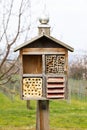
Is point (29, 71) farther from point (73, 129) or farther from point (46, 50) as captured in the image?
point (73, 129)

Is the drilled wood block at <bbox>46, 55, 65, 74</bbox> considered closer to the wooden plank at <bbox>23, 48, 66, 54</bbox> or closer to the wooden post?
the wooden plank at <bbox>23, 48, 66, 54</bbox>

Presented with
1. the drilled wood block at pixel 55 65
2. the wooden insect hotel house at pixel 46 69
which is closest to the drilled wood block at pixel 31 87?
the wooden insect hotel house at pixel 46 69

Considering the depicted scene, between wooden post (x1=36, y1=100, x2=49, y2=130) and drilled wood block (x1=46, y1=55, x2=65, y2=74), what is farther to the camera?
wooden post (x1=36, y1=100, x2=49, y2=130)

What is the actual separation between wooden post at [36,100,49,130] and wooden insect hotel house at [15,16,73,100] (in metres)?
0.36

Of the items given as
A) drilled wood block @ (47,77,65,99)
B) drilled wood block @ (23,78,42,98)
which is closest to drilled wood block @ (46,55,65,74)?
drilled wood block @ (47,77,65,99)

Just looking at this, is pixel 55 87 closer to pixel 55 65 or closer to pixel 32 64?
pixel 55 65

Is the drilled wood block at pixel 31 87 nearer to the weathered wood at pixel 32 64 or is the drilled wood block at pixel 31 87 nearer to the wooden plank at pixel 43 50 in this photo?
the weathered wood at pixel 32 64

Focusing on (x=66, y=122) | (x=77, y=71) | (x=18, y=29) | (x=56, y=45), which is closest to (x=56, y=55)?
(x=56, y=45)

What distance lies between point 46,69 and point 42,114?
0.88 meters

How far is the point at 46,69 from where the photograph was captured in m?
6.62

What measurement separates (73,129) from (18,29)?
3.23m

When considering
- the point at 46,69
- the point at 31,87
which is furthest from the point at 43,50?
the point at 31,87

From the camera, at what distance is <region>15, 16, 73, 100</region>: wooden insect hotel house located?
6.57 m

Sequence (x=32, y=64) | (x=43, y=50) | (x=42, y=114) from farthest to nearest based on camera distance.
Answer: (x=42, y=114)
(x=32, y=64)
(x=43, y=50)
